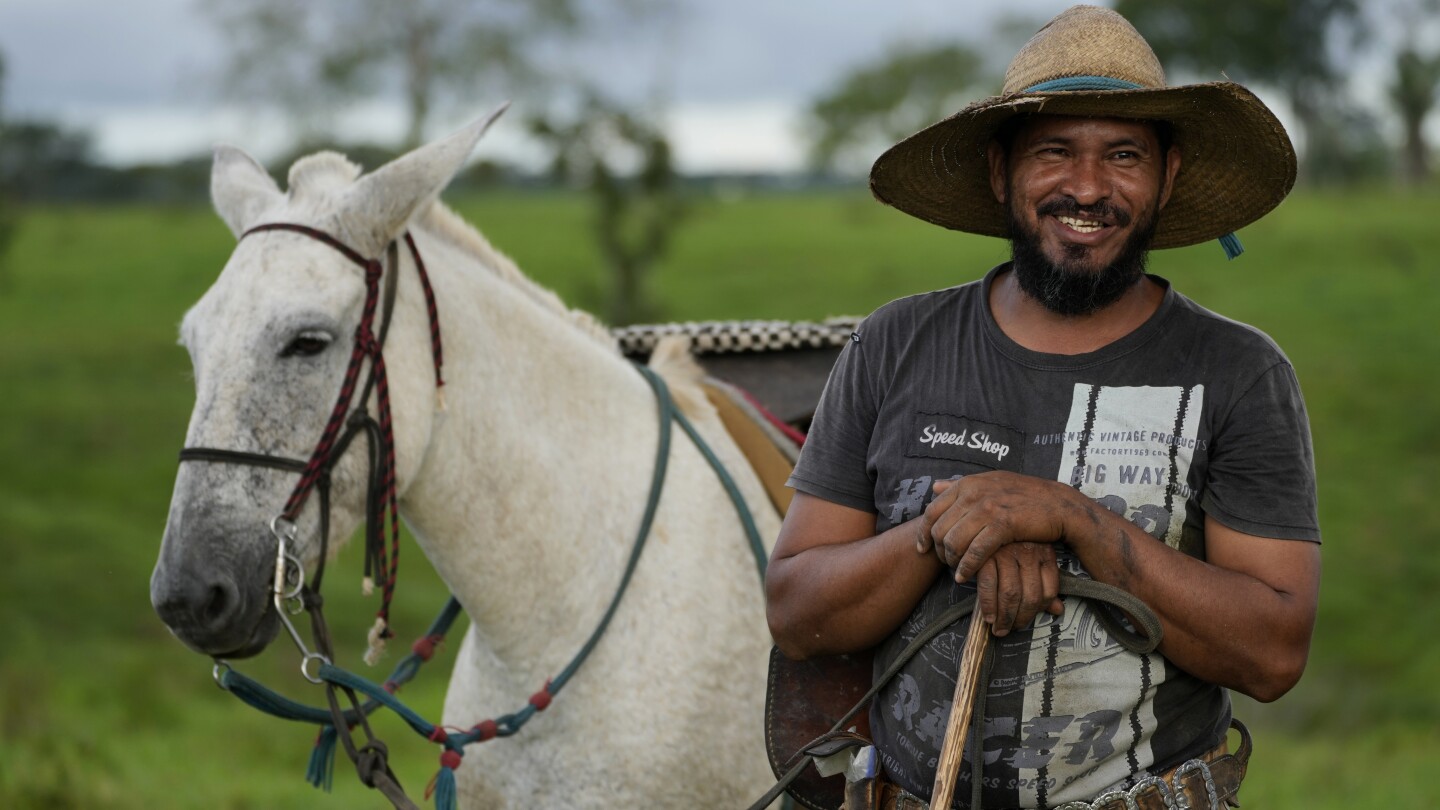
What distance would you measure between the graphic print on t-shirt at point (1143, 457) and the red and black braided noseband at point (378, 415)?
1.45 metres

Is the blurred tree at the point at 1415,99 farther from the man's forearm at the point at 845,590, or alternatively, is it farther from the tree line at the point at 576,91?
the man's forearm at the point at 845,590

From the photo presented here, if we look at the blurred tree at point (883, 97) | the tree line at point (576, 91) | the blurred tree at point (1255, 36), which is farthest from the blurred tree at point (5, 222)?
the blurred tree at point (883, 97)

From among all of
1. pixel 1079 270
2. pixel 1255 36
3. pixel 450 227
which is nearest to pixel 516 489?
pixel 450 227

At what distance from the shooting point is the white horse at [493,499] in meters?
2.77

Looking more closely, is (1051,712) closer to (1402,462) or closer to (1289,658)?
(1289,658)

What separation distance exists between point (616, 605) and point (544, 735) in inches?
13.2

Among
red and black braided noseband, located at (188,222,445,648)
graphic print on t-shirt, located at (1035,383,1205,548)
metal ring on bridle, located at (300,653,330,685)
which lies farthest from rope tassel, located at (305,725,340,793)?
graphic print on t-shirt, located at (1035,383,1205,548)

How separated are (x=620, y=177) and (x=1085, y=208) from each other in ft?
31.5

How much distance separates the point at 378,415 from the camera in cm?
293

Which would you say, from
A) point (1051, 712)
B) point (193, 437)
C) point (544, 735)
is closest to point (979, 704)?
point (1051, 712)

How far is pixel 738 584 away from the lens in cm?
334

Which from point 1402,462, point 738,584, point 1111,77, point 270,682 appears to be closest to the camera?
point 1111,77

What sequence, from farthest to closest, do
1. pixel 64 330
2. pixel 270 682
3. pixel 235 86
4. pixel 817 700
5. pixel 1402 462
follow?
pixel 235 86
pixel 64 330
pixel 1402 462
pixel 270 682
pixel 817 700

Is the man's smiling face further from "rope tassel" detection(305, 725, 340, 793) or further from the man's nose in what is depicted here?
"rope tassel" detection(305, 725, 340, 793)
